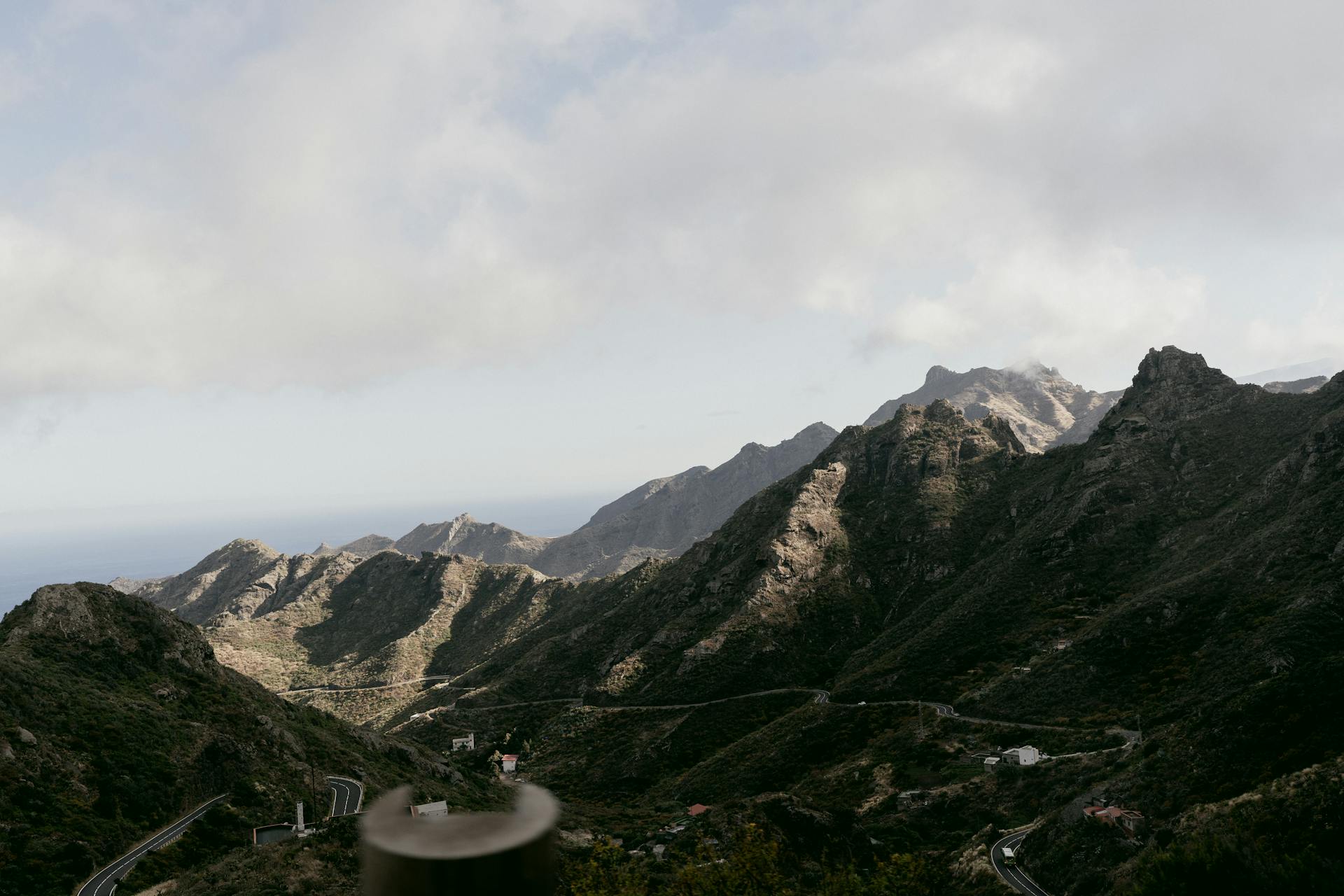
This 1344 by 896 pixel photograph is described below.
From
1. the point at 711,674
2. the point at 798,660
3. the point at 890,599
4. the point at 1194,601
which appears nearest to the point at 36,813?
the point at 711,674

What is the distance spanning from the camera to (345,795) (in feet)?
177

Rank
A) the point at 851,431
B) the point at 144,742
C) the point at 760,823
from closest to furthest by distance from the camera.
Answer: the point at 760,823 < the point at 144,742 < the point at 851,431

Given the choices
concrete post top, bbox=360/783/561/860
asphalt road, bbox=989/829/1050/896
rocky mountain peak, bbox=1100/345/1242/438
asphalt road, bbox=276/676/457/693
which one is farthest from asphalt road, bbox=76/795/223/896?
rocky mountain peak, bbox=1100/345/1242/438

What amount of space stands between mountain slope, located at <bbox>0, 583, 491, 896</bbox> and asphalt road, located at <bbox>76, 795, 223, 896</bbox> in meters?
0.69

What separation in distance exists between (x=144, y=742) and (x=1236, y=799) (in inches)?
2604

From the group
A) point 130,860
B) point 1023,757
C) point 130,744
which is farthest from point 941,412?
point 130,860

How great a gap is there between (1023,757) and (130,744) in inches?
2645

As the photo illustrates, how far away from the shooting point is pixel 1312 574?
221 feet

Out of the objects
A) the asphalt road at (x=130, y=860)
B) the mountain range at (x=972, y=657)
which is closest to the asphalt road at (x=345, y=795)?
the asphalt road at (x=130, y=860)

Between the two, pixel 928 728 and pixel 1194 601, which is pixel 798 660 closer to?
pixel 928 728

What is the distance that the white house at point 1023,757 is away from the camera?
197 feet

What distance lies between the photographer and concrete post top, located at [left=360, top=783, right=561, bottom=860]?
3.11 meters

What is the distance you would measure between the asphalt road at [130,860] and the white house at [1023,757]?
60.6m

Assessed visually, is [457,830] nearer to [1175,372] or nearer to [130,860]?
[130,860]
